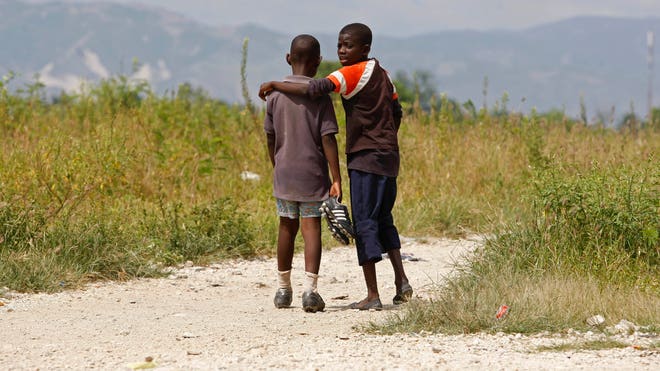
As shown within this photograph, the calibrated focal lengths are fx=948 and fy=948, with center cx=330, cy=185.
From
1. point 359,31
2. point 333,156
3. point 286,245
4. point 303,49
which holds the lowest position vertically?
point 286,245

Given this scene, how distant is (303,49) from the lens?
610 centimetres

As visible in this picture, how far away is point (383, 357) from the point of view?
4.62m

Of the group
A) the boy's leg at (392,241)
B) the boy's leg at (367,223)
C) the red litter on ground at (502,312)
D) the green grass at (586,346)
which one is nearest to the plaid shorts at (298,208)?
the boy's leg at (367,223)

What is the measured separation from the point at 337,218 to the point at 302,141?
0.55 meters

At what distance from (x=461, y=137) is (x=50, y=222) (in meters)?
6.31

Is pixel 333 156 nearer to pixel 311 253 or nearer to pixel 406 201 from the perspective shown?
pixel 311 253

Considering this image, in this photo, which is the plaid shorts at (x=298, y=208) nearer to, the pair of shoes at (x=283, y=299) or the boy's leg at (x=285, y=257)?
the boy's leg at (x=285, y=257)

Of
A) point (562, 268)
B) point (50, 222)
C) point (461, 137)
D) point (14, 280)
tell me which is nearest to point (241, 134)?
point (461, 137)

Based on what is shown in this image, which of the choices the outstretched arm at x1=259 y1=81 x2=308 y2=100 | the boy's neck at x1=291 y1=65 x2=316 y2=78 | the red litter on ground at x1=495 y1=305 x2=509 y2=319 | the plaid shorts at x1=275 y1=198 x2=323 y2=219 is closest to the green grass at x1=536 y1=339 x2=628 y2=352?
the red litter on ground at x1=495 y1=305 x2=509 y2=319

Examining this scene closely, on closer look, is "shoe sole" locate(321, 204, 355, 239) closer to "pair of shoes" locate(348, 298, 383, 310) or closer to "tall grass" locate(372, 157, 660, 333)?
"pair of shoes" locate(348, 298, 383, 310)

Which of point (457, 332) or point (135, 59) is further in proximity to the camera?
point (135, 59)

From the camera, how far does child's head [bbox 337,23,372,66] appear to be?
6066 millimetres

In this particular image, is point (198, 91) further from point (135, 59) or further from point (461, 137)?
point (461, 137)

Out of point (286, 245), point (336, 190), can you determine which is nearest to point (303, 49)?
point (336, 190)
